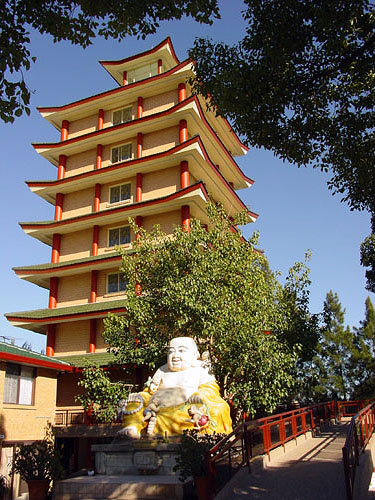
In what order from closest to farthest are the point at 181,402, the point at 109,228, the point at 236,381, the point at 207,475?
the point at 207,475, the point at 181,402, the point at 236,381, the point at 109,228

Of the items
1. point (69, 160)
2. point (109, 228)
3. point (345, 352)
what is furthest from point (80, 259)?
point (345, 352)

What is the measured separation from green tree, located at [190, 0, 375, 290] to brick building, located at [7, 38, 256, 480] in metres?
13.2

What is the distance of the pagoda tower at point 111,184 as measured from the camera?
83.6 ft

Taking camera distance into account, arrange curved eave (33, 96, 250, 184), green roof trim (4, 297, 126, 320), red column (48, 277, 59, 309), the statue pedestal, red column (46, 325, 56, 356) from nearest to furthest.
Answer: the statue pedestal
green roof trim (4, 297, 126, 320)
red column (46, 325, 56, 356)
curved eave (33, 96, 250, 184)
red column (48, 277, 59, 309)

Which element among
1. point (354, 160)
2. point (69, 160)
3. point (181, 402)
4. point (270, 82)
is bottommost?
point (181, 402)

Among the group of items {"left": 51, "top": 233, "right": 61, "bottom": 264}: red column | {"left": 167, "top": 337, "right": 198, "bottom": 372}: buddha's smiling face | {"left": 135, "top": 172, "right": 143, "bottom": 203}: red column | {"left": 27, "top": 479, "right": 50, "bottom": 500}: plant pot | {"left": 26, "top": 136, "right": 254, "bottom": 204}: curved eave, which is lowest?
{"left": 27, "top": 479, "right": 50, "bottom": 500}: plant pot

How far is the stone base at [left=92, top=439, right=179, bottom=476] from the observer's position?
37.3 ft

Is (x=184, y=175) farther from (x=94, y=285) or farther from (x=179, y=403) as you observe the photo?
(x=179, y=403)

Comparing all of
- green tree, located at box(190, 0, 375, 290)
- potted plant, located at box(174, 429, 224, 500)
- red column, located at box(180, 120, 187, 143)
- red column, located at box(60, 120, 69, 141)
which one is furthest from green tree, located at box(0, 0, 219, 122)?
red column, located at box(60, 120, 69, 141)

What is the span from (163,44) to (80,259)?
543 inches

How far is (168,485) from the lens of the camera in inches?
370

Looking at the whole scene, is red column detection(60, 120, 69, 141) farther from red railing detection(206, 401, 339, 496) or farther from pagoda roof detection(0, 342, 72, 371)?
red railing detection(206, 401, 339, 496)

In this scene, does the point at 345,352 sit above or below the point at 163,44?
below

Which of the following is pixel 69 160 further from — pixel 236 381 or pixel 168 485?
pixel 168 485
